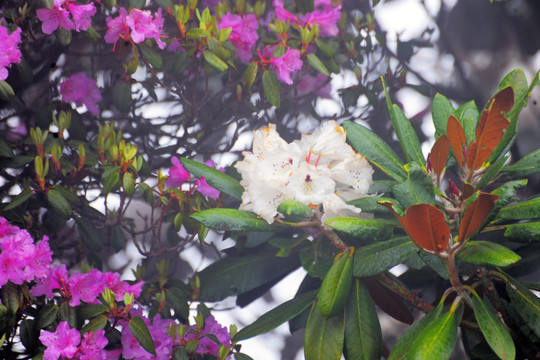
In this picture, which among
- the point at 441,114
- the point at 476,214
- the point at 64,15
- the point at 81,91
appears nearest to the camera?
the point at 476,214

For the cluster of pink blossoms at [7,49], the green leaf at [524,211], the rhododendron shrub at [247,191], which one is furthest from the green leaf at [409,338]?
the cluster of pink blossoms at [7,49]

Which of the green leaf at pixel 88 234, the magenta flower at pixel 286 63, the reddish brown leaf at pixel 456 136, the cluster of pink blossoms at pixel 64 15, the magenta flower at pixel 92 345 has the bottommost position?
the magenta flower at pixel 92 345

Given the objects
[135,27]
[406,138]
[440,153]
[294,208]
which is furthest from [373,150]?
[135,27]

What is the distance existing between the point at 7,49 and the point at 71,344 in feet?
2.36

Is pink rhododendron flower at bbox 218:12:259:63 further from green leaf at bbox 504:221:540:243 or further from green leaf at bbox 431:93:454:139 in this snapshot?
green leaf at bbox 504:221:540:243

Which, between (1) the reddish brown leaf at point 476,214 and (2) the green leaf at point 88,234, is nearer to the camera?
(1) the reddish brown leaf at point 476,214

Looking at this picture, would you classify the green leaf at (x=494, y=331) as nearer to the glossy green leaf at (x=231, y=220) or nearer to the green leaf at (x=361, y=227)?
Answer: the green leaf at (x=361, y=227)

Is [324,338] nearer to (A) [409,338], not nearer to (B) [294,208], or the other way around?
(A) [409,338]

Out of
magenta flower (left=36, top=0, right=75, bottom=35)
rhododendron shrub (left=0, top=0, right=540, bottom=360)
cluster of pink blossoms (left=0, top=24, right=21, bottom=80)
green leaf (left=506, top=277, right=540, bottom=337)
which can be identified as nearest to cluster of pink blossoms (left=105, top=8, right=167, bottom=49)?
rhododendron shrub (left=0, top=0, right=540, bottom=360)

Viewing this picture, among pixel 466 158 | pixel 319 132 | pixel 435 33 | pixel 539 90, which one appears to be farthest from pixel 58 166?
pixel 539 90

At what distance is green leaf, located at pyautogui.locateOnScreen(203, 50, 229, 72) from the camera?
145cm

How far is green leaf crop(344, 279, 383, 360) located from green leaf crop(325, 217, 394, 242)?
169 mm

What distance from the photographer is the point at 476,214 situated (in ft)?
3.17

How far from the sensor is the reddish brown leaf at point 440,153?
110cm
